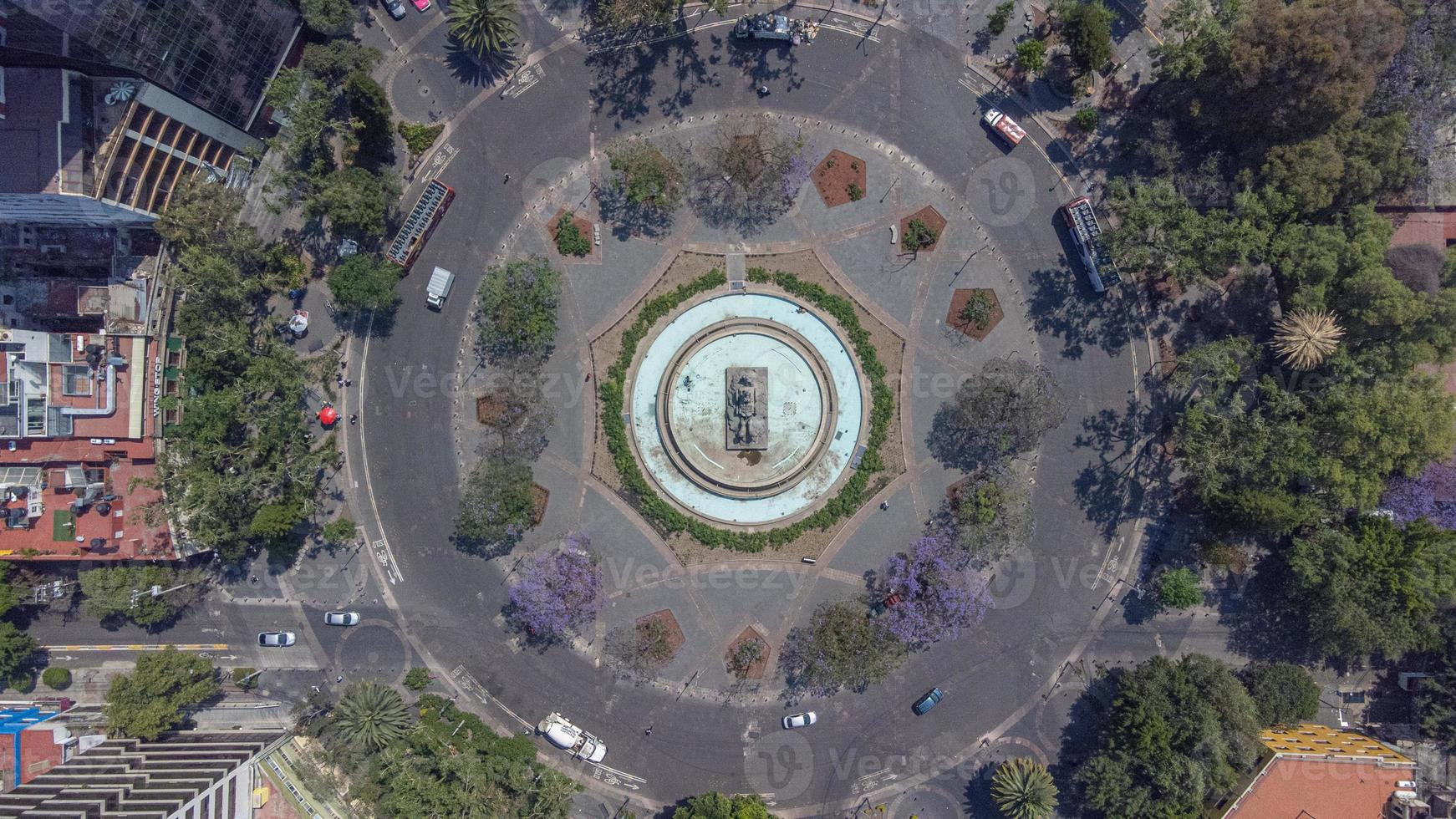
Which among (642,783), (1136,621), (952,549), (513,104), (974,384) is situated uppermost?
(513,104)

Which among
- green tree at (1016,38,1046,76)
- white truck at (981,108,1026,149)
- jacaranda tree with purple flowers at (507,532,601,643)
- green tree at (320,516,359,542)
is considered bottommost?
jacaranda tree with purple flowers at (507,532,601,643)

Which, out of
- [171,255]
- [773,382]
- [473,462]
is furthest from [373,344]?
[773,382]

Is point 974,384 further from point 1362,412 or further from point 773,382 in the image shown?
point 1362,412

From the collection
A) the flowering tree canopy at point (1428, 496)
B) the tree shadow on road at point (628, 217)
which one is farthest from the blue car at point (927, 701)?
the tree shadow on road at point (628, 217)

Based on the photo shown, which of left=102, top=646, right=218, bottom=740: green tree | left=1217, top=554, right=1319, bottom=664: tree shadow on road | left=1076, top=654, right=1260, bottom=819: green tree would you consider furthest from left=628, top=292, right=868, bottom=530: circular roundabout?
left=102, top=646, right=218, bottom=740: green tree

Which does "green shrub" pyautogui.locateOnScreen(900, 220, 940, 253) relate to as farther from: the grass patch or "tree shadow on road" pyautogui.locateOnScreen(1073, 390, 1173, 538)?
the grass patch

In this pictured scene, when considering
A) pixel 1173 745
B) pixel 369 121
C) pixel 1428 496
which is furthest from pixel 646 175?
pixel 1428 496
